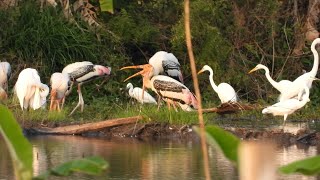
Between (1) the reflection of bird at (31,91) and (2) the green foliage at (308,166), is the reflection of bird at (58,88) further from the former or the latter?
(2) the green foliage at (308,166)

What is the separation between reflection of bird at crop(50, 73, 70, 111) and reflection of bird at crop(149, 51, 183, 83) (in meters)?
1.54

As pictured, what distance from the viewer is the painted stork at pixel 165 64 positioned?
16422mm

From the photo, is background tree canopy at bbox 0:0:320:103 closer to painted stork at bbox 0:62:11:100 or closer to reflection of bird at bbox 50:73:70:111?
painted stork at bbox 0:62:11:100

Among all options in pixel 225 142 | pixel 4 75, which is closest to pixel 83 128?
pixel 4 75

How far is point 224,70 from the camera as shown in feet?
57.0

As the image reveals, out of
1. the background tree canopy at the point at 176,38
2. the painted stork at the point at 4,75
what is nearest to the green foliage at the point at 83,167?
the painted stork at the point at 4,75

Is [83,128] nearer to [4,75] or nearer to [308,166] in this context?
[4,75]

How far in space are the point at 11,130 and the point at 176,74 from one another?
13.9m

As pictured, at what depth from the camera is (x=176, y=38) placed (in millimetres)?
16859

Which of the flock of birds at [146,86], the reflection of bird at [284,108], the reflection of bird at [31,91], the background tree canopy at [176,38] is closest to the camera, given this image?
the reflection of bird at [284,108]

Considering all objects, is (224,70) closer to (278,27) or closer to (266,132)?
(278,27)

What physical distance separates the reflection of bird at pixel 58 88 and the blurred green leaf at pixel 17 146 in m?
12.2

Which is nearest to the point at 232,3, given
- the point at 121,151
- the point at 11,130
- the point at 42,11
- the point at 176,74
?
the point at 176,74

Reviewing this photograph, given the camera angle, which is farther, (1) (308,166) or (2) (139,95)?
(2) (139,95)
